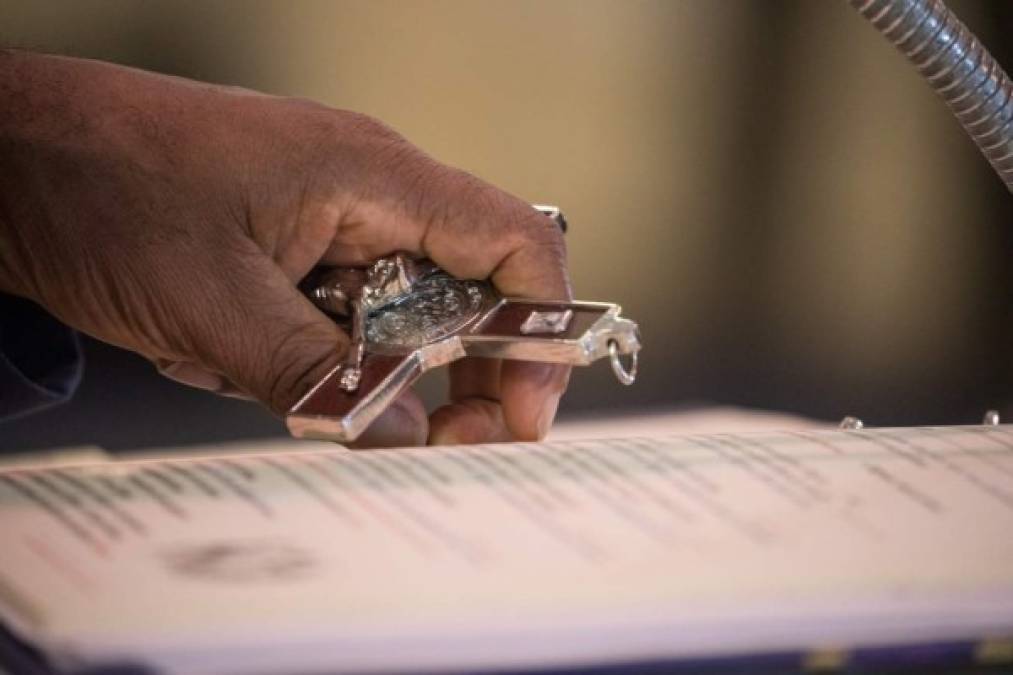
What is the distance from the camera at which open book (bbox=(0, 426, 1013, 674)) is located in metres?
0.31

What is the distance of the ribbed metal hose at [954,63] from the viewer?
586mm

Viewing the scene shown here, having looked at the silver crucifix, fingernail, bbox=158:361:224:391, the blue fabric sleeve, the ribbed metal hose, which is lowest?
the blue fabric sleeve

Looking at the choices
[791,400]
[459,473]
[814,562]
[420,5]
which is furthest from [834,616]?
[791,400]

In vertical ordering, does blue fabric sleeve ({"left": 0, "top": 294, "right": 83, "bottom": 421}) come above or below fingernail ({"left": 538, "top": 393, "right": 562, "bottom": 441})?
below

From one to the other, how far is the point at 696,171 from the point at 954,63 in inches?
53.1

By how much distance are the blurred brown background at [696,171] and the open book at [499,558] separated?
52.5 inches

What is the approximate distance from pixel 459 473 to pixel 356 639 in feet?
0.37

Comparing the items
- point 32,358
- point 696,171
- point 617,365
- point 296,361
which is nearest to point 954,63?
point 617,365

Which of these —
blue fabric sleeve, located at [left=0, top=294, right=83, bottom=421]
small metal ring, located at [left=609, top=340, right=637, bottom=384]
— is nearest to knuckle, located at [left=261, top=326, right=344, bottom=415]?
small metal ring, located at [left=609, top=340, right=637, bottom=384]

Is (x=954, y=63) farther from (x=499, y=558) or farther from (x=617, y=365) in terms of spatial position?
(x=499, y=558)

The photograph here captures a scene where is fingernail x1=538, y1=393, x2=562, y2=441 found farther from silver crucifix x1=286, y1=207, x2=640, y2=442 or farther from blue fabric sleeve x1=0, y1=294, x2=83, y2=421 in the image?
blue fabric sleeve x1=0, y1=294, x2=83, y2=421

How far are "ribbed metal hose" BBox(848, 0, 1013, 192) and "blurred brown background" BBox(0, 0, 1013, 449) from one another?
118 cm

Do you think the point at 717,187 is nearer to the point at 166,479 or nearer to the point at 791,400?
the point at 791,400

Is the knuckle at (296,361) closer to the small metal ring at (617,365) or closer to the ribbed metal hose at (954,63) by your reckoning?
the small metal ring at (617,365)
